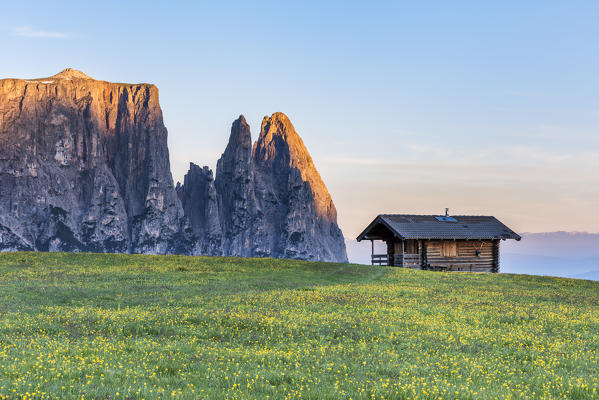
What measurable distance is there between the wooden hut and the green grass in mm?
19608

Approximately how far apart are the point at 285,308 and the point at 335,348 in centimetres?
810

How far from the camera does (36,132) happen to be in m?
187

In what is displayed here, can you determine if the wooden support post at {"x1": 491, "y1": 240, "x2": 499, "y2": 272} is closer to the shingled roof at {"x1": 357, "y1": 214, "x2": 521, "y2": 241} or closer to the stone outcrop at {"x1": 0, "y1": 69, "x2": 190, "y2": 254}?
the shingled roof at {"x1": 357, "y1": 214, "x2": 521, "y2": 241}

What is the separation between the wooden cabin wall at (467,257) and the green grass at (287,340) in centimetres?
2046

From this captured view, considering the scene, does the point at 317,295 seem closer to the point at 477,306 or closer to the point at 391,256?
the point at 477,306

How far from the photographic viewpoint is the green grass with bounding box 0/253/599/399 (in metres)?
11.6

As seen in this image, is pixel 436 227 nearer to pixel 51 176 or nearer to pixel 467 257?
pixel 467 257

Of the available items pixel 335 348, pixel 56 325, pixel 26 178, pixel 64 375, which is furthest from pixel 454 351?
pixel 26 178

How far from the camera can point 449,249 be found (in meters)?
56.8

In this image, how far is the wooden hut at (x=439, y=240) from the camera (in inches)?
2169

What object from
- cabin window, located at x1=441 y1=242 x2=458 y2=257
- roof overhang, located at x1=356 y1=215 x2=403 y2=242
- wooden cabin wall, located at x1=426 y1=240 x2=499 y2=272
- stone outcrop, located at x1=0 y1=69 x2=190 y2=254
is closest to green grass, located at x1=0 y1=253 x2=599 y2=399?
wooden cabin wall, located at x1=426 y1=240 x2=499 y2=272

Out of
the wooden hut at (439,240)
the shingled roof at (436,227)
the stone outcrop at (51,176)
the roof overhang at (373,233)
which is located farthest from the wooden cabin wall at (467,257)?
the stone outcrop at (51,176)

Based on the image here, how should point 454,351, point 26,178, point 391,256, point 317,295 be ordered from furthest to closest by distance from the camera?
1. point 26,178
2. point 391,256
3. point 317,295
4. point 454,351

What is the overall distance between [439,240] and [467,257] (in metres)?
4.28
